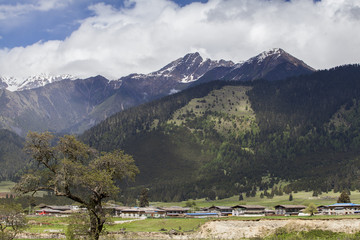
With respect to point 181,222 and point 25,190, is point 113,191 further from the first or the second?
point 181,222

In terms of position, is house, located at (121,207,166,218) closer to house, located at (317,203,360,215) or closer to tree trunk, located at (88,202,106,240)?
house, located at (317,203,360,215)

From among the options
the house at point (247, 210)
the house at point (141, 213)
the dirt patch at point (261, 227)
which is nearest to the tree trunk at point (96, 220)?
the dirt patch at point (261, 227)

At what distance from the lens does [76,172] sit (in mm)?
33469

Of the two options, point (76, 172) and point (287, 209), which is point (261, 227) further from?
point (76, 172)

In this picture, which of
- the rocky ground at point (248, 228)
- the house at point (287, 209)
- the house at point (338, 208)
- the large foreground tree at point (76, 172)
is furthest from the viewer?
the house at point (287, 209)

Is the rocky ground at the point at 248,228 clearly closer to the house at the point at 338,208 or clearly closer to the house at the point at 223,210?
the house at the point at 338,208

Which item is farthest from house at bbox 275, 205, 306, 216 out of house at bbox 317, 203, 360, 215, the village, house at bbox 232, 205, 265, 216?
house at bbox 317, 203, 360, 215

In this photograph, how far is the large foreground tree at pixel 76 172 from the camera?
3322 cm

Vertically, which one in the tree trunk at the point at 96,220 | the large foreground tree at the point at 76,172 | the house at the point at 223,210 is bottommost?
the house at the point at 223,210

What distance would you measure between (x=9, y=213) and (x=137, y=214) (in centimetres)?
10560

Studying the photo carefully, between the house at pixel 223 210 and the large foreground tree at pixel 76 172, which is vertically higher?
the large foreground tree at pixel 76 172

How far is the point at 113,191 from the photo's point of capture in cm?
3441

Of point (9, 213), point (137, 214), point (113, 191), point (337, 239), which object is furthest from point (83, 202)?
point (137, 214)

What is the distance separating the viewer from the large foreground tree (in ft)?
109
